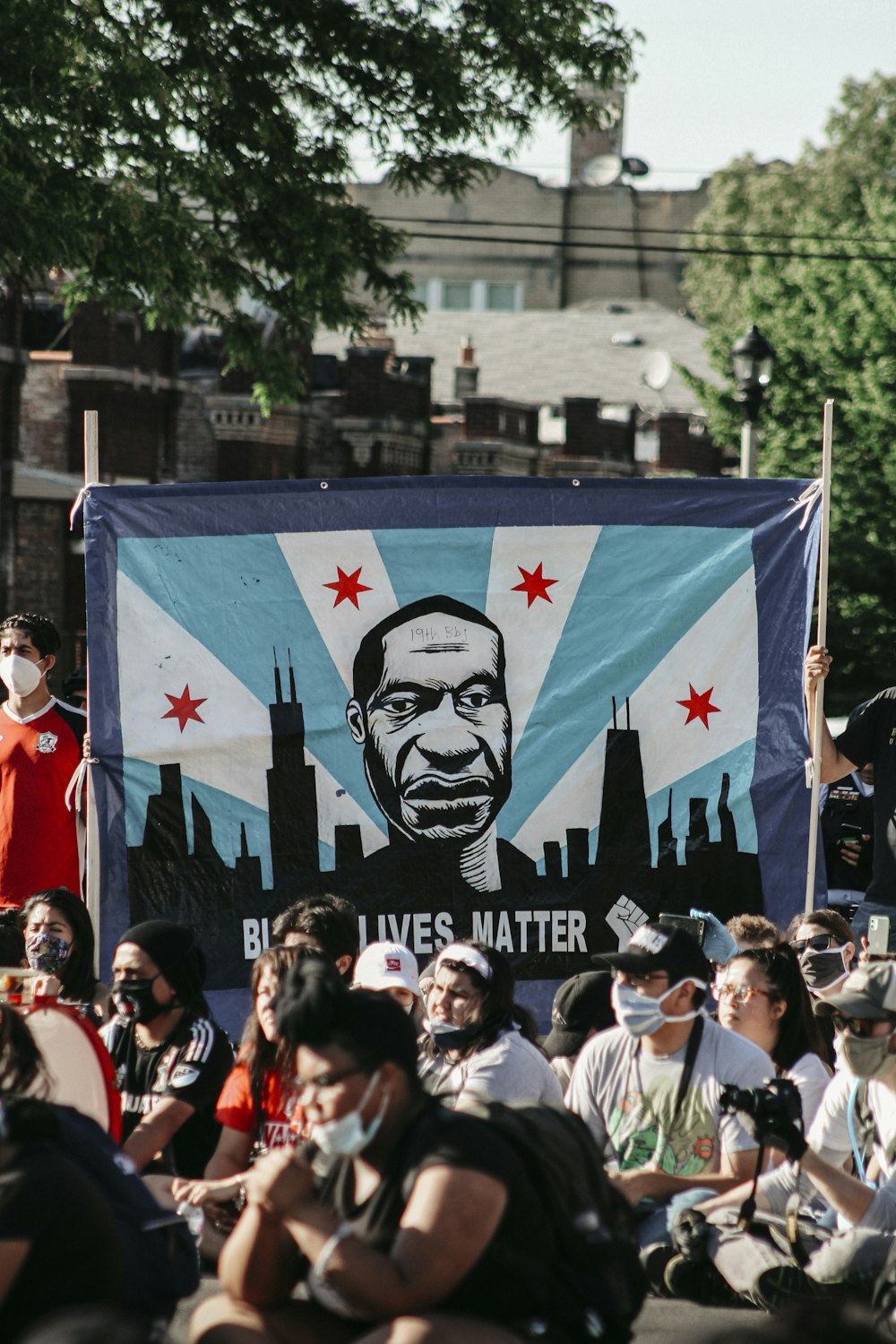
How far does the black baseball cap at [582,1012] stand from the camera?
675cm

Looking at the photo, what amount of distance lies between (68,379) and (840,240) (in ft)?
40.1

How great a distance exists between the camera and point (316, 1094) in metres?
3.74

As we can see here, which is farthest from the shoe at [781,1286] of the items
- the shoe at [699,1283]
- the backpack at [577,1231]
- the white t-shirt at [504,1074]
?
the backpack at [577,1231]

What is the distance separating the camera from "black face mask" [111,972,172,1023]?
599cm

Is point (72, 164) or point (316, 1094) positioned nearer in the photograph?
point (316, 1094)

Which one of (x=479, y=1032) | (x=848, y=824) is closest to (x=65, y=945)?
(x=479, y=1032)

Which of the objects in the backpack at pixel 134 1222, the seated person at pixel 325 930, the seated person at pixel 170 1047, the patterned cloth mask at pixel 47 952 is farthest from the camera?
the patterned cloth mask at pixel 47 952

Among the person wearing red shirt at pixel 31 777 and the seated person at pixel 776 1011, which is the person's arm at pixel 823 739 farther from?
the person wearing red shirt at pixel 31 777

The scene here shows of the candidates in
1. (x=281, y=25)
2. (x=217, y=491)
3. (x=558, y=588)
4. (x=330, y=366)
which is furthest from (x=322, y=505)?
(x=330, y=366)

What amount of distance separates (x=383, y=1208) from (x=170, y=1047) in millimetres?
2537

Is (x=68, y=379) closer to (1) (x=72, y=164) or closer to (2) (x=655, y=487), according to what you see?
(1) (x=72, y=164)

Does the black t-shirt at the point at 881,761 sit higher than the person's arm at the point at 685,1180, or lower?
higher

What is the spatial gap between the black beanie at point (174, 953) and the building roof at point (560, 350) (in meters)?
37.2

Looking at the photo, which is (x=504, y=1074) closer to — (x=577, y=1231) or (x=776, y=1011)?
(x=776, y=1011)
